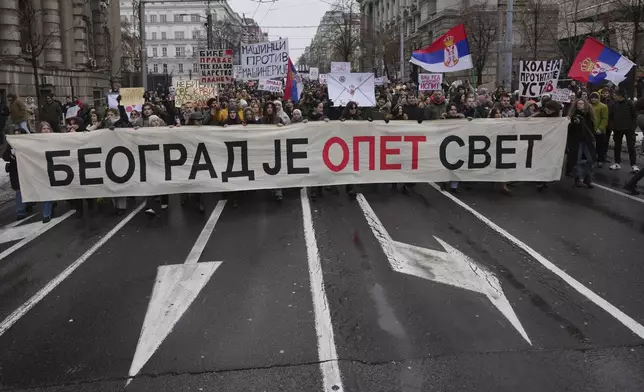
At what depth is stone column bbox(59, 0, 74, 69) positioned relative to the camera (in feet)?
94.5

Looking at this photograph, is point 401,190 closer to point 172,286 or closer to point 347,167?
point 347,167

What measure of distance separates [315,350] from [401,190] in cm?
664

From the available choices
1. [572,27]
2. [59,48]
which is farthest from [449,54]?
[572,27]

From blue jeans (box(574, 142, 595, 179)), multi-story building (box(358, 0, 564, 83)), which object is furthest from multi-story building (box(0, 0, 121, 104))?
multi-story building (box(358, 0, 564, 83))

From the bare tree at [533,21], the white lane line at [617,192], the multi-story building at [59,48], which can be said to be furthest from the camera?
the bare tree at [533,21]

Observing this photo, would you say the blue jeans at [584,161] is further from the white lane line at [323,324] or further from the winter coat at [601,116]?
the white lane line at [323,324]

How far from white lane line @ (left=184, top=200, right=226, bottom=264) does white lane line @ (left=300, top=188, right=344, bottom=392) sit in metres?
1.34

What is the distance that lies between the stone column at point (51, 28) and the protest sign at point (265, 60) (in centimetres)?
1255

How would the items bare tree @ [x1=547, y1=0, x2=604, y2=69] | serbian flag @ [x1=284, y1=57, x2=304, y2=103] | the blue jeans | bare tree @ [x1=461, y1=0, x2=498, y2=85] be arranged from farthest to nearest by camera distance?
bare tree @ [x1=461, y1=0, x2=498, y2=85] < bare tree @ [x1=547, y1=0, x2=604, y2=69] < serbian flag @ [x1=284, y1=57, x2=304, y2=103] < the blue jeans

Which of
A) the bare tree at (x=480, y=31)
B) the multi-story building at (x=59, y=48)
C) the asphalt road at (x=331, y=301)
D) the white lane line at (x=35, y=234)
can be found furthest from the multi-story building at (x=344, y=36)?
the asphalt road at (x=331, y=301)

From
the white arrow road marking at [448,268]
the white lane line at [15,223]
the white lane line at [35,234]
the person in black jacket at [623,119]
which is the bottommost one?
the white lane line at [15,223]

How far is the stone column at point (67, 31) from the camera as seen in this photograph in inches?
1134

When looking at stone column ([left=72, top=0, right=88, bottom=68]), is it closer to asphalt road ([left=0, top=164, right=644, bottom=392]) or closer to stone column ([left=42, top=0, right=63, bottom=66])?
stone column ([left=42, top=0, right=63, bottom=66])

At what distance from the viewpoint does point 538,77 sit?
1516 cm
